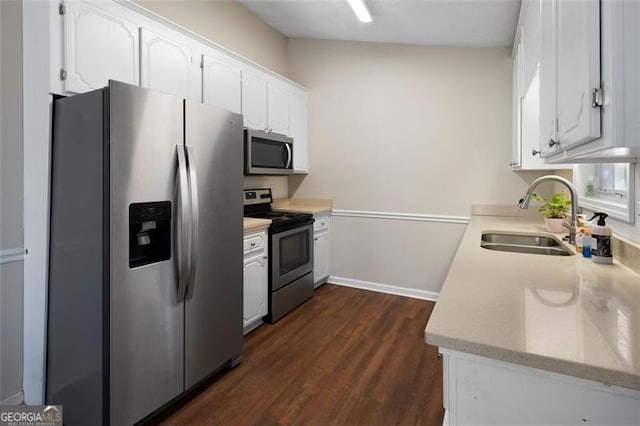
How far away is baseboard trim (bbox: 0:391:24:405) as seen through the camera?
1.85 m

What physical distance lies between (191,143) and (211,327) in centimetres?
108

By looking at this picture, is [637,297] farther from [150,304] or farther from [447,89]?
[447,89]

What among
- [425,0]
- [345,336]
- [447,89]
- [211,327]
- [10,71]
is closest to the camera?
[10,71]

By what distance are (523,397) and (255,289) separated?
86.7 inches

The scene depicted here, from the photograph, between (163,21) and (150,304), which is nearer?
(150,304)

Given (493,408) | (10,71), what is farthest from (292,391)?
(10,71)

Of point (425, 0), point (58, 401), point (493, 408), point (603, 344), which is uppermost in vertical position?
point (425, 0)

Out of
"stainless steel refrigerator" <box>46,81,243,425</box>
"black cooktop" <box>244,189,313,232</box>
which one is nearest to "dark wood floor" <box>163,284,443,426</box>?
"stainless steel refrigerator" <box>46,81,243,425</box>

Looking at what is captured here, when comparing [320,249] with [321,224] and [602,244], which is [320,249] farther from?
[602,244]

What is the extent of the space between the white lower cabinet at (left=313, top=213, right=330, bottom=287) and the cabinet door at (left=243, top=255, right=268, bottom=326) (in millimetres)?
953

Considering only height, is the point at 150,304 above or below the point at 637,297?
below

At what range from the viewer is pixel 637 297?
1.09 m

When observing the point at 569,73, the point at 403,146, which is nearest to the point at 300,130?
the point at 403,146

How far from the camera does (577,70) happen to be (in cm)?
95
